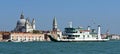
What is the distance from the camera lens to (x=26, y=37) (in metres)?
150

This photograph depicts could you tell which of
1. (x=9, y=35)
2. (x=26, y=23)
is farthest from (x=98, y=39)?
(x=26, y=23)

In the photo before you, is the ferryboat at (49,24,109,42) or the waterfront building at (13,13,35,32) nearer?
the ferryboat at (49,24,109,42)

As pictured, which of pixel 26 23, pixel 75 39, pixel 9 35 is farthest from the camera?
pixel 26 23

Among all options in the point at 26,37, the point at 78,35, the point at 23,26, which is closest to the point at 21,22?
the point at 23,26

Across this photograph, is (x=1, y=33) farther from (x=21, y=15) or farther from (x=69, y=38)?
(x=69, y=38)

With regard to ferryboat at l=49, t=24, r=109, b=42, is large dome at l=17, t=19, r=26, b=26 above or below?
above

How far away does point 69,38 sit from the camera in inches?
4218

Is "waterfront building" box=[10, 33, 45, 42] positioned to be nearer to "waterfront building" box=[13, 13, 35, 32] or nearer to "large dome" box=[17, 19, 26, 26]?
"waterfront building" box=[13, 13, 35, 32]

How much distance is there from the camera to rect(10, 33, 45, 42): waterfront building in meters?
144

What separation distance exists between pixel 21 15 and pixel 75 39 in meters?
65.4

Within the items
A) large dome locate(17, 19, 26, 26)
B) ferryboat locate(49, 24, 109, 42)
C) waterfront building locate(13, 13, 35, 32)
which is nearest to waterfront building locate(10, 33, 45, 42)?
waterfront building locate(13, 13, 35, 32)

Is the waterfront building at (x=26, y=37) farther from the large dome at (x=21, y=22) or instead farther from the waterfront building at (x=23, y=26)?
the large dome at (x=21, y=22)

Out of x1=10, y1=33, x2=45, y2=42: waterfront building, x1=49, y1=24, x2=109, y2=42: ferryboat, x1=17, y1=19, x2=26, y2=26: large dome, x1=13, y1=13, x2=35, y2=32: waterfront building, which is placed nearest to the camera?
x1=49, y1=24, x2=109, y2=42: ferryboat

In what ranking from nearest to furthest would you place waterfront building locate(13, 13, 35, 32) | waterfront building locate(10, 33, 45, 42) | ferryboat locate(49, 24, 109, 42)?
1. ferryboat locate(49, 24, 109, 42)
2. waterfront building locate(10, 33, 45, 42)
3. waterfront building locate(13, 13, 35, 32)
